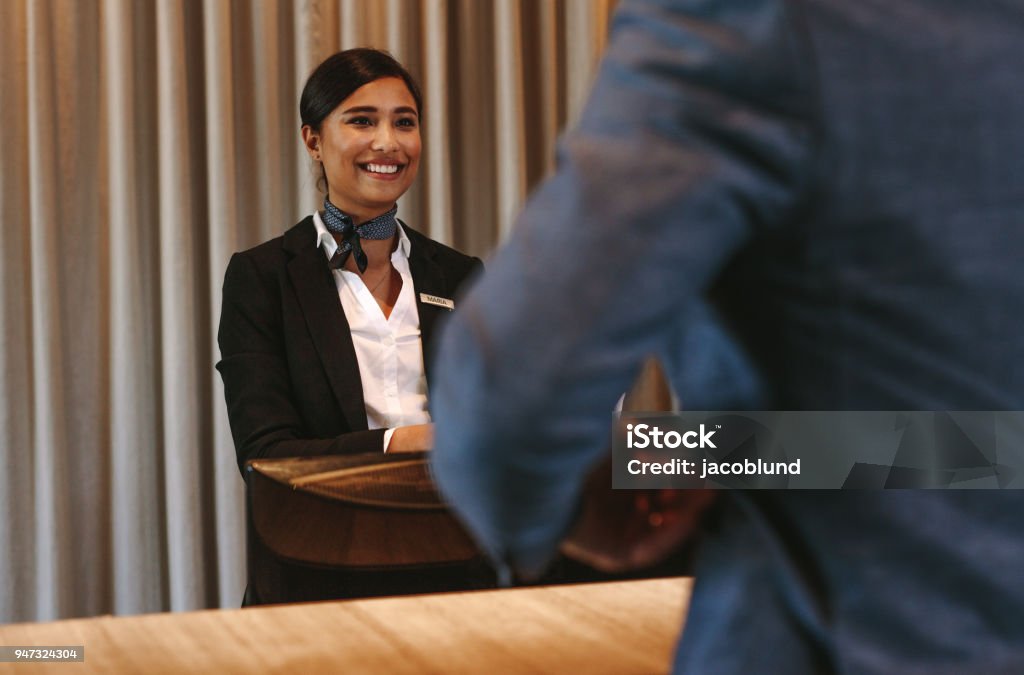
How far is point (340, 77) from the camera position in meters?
2.44

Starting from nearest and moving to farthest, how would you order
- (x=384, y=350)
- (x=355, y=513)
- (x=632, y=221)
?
(x=632, y=221), (x=355, y=513), (x=384, y=350)

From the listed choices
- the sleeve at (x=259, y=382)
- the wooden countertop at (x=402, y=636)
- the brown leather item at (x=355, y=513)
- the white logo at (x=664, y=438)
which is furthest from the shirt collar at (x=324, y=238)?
the white logo at (x=664, y=438)

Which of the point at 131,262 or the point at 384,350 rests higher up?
the point at 131,262

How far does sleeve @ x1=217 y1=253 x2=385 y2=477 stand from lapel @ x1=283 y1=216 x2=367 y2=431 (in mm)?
68

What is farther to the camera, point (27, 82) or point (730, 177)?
point (27, 82)

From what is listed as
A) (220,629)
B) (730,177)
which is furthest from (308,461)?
(730,177)

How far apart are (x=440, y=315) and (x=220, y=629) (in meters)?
1.45

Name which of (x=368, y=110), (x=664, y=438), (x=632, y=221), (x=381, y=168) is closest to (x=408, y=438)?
(x=381, y=168)

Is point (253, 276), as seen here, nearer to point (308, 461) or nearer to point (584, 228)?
point (308, 461)

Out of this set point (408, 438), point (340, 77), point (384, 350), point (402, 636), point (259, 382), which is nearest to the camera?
point (402, 636)

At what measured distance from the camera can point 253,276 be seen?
90.6 inches

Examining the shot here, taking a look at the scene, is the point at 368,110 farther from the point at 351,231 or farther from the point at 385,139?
the point at 351,231

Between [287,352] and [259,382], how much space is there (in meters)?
0.11

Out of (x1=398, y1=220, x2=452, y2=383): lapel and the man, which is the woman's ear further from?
the man
